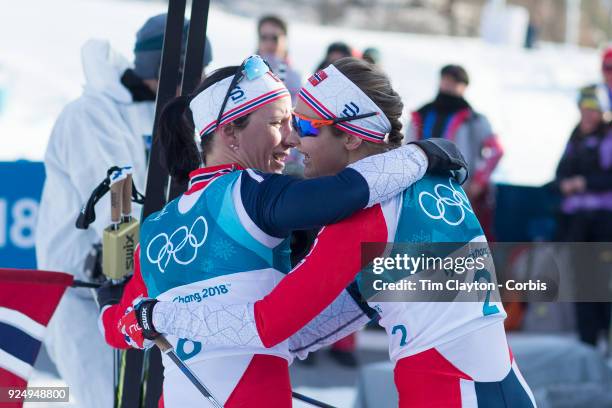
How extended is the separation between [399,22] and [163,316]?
68.1ft

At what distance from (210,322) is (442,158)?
2.17 feet

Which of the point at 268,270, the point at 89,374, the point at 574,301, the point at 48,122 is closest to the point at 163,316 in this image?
the point at 268,270

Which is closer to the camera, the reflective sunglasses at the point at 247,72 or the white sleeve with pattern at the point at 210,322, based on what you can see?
the white sleeve with pattern at the point at 210,322

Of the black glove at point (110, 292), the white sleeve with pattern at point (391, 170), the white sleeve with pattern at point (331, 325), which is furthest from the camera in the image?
the black glove at point (110, 292)

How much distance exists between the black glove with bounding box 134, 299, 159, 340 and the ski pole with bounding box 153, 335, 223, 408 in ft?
0.08

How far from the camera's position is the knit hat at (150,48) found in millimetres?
3504

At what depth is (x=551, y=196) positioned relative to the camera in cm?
704

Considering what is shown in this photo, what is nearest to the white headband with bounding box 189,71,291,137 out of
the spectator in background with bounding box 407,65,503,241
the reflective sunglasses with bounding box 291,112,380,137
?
the reflective sunglasses with bounding box 291,112,380,137

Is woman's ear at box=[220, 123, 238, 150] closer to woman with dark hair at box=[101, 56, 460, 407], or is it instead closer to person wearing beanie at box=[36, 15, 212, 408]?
woman with dark hair at box=[101, 56, 460, 407]

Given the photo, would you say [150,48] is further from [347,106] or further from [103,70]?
[347,106]

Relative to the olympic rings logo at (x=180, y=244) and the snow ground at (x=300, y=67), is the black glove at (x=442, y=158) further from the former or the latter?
the snow ground at (x=300, y=67)

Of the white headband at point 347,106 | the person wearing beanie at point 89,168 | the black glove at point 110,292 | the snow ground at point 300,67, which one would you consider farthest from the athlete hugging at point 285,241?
the snow ground at point 300,67

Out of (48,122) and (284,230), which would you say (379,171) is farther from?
(48,122)

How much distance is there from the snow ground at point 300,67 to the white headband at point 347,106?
6.33m
